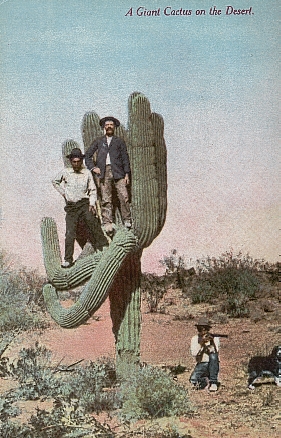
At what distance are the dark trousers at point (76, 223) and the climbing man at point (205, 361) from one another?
Answer: 136 centimetres

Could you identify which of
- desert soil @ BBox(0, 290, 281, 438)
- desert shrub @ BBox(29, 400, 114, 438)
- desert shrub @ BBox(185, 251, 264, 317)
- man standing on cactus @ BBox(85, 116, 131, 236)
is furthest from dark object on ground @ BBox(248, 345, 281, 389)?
man standing on cactus @ BBox(85, 116, 131, 236)

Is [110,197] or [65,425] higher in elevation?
[110,197]

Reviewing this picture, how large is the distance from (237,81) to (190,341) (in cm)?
264

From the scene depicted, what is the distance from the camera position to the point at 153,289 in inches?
357

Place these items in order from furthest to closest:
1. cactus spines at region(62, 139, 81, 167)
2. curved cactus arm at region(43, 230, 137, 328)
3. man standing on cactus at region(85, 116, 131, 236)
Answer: cactus spines at region(62, 139, 81, 167) → man standing on cactus at region(85, 116, 131, 236) → curved cactus arm at region(43, 230, 137, 328)

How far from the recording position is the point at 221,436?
315 inches

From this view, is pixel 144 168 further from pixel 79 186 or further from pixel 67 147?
pixel 67 147

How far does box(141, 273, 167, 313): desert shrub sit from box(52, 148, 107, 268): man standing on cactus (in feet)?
2.44

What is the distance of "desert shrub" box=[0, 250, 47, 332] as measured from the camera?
29.2ft

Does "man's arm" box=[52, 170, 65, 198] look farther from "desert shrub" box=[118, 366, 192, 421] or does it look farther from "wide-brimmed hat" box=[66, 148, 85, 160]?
"desert shrub" box=[118, 366, 192, 421]

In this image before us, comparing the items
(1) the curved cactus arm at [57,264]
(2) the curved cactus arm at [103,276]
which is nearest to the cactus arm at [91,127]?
(1) the curved cactus arm at [57,264]

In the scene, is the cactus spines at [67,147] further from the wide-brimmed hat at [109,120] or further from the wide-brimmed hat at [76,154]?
the wide-brimmed hat at [109,120]

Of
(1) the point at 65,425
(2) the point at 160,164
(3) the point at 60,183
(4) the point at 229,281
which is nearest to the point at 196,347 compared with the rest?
(4) the point at 229,281

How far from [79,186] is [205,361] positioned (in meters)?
2.13
